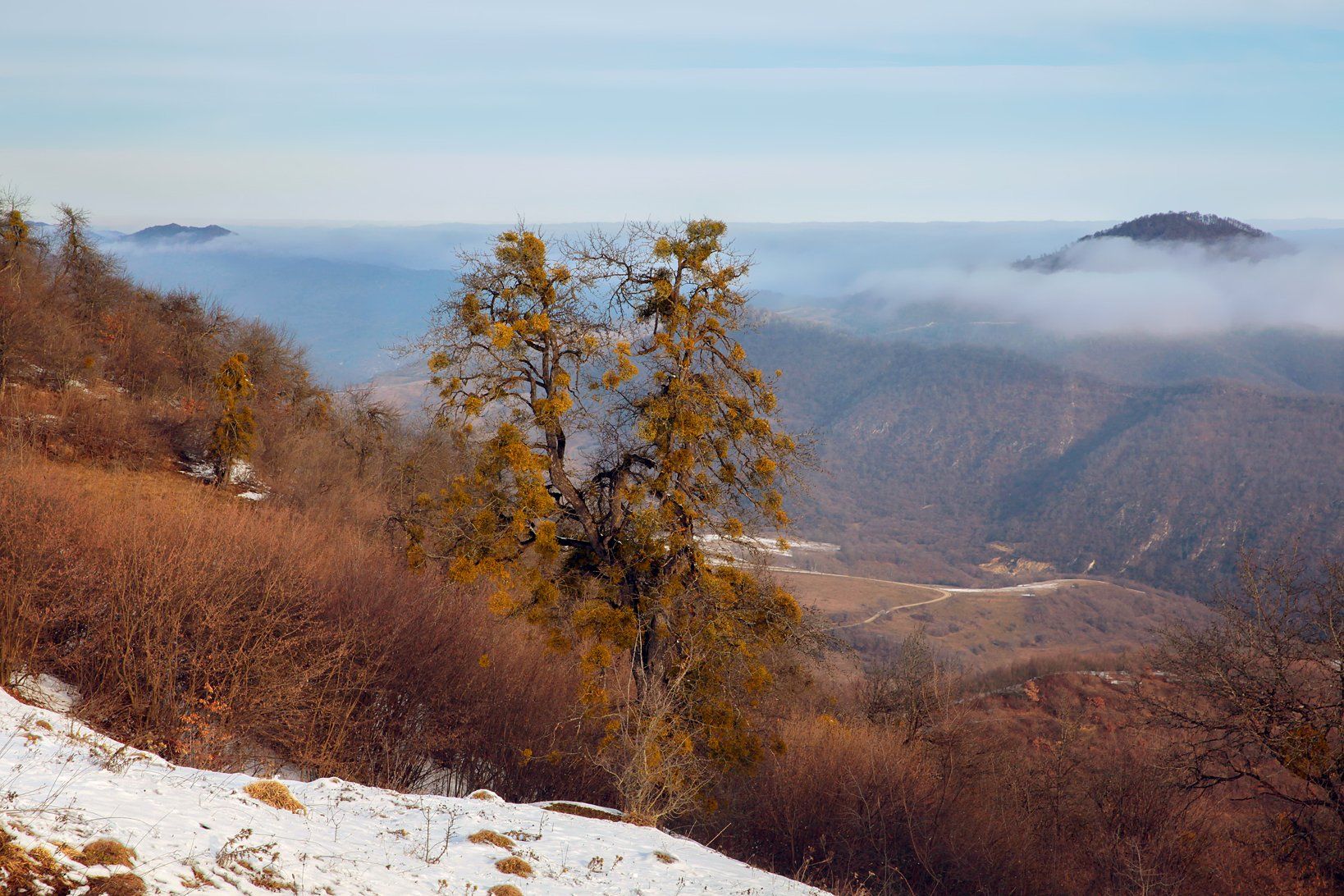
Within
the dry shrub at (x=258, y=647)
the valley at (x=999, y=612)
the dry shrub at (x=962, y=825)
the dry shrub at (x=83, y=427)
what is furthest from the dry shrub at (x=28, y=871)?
the valley at (x=999, y=612)

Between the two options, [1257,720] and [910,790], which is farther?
[910,790]

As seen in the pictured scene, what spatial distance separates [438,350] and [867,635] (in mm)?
99674

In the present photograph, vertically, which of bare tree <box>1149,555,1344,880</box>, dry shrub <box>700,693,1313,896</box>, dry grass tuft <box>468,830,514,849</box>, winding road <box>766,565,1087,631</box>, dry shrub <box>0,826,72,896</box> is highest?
dry shrub <box>0,826,72,896</box>

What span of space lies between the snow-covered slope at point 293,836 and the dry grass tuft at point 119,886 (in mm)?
21

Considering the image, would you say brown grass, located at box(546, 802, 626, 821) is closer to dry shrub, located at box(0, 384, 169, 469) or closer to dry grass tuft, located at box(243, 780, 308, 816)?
dry grass tuft, located at box(243, 780, 308, 816)

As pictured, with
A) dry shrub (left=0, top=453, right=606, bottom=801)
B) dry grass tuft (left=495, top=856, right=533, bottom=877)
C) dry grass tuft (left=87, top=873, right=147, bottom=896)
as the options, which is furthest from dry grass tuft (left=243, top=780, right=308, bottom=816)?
dry shrub (left=0, top=453, right=606, bottom=801)

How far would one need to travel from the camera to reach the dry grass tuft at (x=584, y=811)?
39.5 feet

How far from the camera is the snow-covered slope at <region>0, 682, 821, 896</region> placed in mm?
6160

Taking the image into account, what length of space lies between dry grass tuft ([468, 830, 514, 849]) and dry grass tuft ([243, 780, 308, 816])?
5.44 ft

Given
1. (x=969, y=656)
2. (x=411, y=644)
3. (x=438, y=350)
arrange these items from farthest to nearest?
(x=969, y=656)
(x=411, y=644)
(x=438, y=350)

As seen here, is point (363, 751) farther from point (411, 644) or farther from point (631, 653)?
point (631, 653)

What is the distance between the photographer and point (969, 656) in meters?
117

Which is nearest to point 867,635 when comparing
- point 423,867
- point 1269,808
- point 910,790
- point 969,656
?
point 969,656

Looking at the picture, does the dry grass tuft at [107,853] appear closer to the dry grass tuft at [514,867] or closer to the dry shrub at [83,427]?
the dry grass tuft at [514,867]
